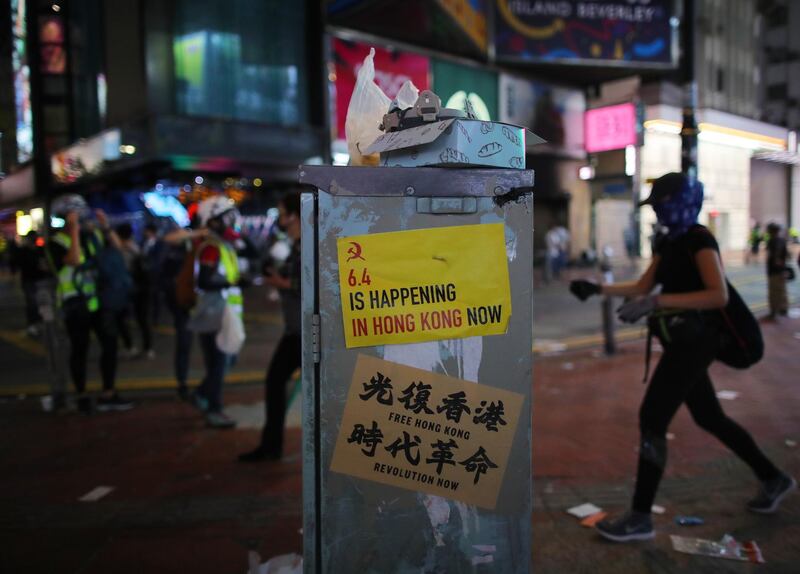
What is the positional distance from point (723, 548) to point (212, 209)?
13.8 feet

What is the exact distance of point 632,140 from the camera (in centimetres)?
2683

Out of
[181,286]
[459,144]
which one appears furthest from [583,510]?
[181,286]

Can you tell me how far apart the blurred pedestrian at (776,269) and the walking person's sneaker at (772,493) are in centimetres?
887

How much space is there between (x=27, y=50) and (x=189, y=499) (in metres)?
31.2

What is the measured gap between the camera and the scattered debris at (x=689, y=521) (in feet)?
12.0

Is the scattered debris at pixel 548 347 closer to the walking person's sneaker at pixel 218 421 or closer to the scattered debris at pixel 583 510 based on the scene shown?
the walking person's sneaker at pixel 218 421

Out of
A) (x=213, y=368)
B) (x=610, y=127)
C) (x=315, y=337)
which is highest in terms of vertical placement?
(x=610, y=127)

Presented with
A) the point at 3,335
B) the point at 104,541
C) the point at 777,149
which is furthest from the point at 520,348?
the point at 777,149

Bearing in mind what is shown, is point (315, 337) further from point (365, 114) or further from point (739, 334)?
point (739, 334)

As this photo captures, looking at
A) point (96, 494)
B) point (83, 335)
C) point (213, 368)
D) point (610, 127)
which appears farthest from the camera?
point (610, 127)

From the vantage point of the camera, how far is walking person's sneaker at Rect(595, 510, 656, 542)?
3.39 m

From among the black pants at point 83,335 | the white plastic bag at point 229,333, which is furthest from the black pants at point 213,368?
the black pants at point 83,335

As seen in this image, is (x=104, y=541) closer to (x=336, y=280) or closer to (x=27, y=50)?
(x=336, y=280)

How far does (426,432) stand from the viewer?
2045mm
